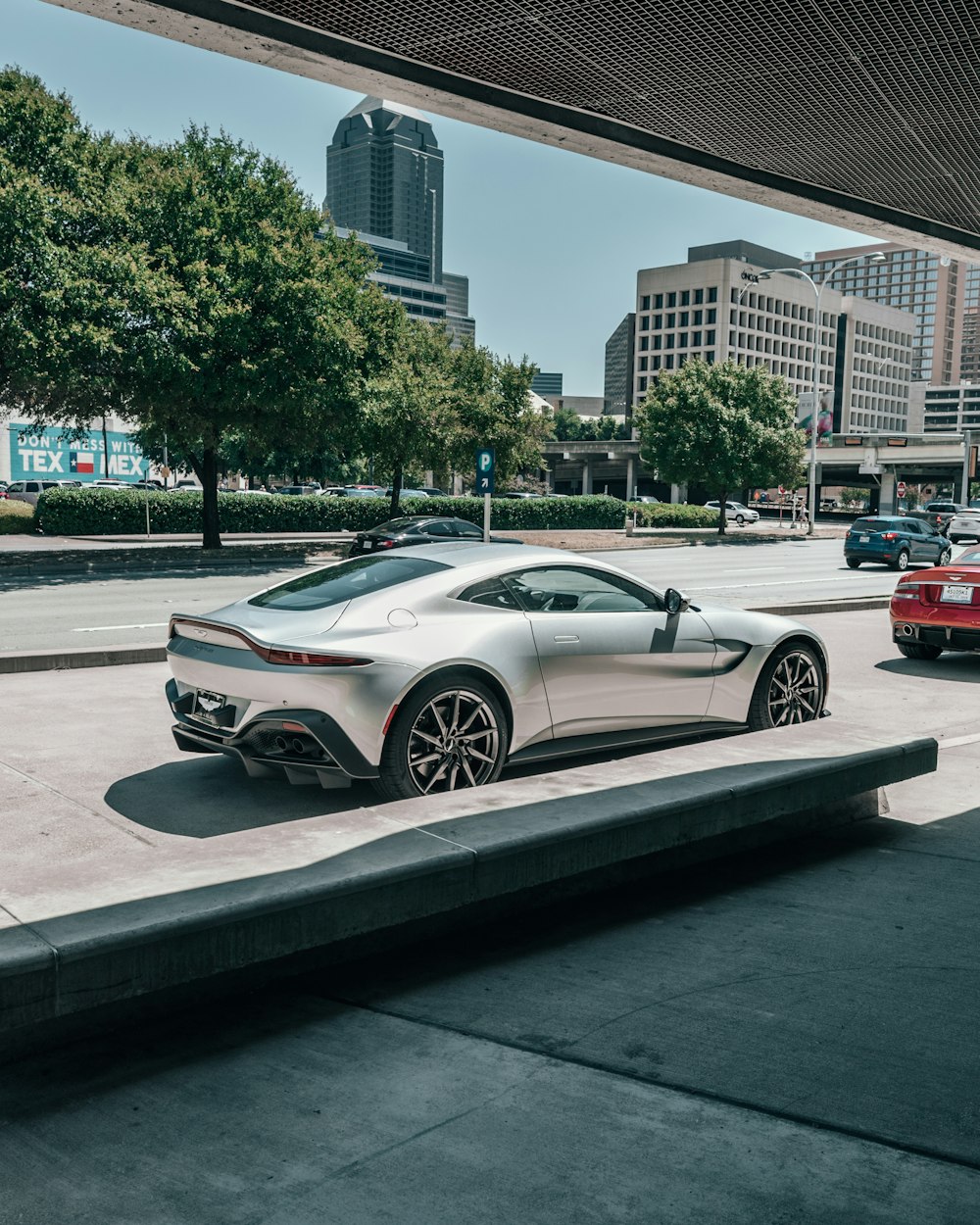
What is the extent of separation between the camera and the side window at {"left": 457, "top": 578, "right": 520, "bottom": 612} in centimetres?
658

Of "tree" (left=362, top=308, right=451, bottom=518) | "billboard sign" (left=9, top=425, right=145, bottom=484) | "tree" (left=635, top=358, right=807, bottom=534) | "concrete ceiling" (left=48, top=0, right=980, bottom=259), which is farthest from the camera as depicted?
"billboard sign" (left=9, top=425, right=145, bottom=484)

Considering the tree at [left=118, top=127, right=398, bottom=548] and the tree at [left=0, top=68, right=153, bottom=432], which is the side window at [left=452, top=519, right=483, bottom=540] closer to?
the tree at [left=118, top=127, right=398, bottom=548]

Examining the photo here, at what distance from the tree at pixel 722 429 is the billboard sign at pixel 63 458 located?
28.7 meters

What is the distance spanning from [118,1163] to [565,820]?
2.52m

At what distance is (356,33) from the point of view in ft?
16.5

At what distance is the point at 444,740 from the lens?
612cm

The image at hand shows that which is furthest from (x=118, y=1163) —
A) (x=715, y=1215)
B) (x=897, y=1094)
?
(x=897, y=1094)

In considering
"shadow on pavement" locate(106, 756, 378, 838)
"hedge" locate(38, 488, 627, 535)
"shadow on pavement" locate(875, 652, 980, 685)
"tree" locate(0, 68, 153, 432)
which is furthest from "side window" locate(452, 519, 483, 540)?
"shadow on pavement" locate(106, 756, 378, 838)

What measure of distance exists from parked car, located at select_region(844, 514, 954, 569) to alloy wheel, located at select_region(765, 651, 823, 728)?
2486cm

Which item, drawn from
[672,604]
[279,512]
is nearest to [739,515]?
[279,512]

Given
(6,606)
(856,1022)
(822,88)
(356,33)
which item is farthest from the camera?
(6,606)

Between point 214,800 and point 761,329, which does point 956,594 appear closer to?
point 214,800

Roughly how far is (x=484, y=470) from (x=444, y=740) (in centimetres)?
1720

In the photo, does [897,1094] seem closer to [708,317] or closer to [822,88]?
[822,88]
